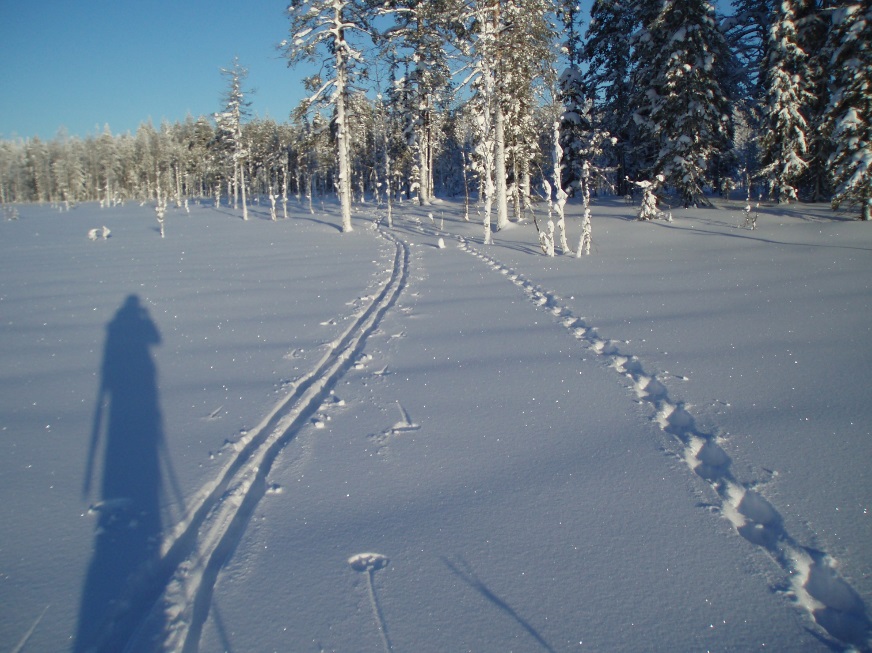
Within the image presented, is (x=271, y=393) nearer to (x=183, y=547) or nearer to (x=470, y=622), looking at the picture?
(x=183, y=547)

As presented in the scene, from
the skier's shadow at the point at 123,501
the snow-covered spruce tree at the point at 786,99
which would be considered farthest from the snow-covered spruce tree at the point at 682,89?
the skier's shadow at the point at 123,501

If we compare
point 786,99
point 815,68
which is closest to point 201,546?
point 786,99

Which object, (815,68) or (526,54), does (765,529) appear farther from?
(815,68)

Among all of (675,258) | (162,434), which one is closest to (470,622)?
(162,434)

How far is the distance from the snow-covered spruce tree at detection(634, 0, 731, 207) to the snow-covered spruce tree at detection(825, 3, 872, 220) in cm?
415

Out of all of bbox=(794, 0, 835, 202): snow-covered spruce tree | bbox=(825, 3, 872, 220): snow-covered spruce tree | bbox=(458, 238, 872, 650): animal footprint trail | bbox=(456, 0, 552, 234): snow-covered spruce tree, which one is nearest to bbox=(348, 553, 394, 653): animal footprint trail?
bbox=(458, 238, 872, 650): animal footprint trail

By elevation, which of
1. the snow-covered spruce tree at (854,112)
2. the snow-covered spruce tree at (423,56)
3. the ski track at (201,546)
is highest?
the snow-covered spruce tree at (423,56)

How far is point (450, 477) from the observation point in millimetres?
3428

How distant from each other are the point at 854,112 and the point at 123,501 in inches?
862

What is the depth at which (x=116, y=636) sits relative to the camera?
2.31 m

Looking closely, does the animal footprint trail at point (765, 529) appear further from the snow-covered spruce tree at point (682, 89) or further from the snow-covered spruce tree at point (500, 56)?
the snow-covered spruce tree at point (682, 89)

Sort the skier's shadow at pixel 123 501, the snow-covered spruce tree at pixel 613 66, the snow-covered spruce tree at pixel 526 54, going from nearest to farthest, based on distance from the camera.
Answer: the skier's shadow at pixel 123 501, the snow-covered spruce tree at pixel 526 54, the snow-covered spruce tree at pixel 613 66

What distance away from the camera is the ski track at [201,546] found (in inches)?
90.9

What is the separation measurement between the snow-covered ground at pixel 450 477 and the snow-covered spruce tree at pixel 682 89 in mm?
13525
